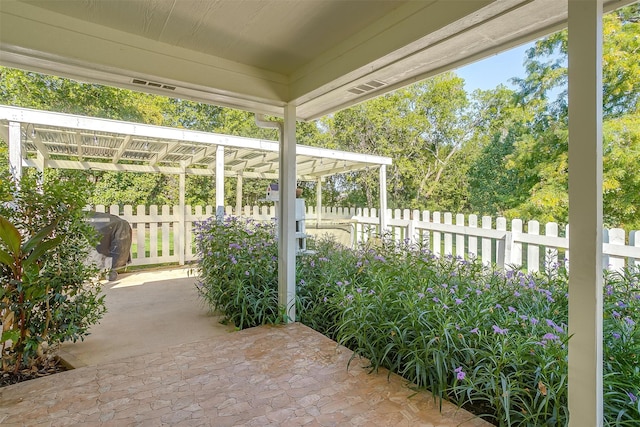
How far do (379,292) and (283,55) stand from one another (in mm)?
2150

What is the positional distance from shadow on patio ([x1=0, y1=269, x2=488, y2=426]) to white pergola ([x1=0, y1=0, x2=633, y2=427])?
102cm

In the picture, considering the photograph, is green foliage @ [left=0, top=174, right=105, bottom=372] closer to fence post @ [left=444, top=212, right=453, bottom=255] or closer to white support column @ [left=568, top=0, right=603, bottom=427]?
white support column @ [left=568, top=0, right=603, bottom=427]

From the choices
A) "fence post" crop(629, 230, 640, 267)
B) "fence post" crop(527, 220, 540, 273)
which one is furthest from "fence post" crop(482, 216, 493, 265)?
"fence post" crop(629, 230, 640, 267)

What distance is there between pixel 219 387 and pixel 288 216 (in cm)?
167

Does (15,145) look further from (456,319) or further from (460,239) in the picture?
(460,239)

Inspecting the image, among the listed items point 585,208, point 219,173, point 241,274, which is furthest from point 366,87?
point 219,173

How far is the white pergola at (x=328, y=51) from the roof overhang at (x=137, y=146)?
232 cm

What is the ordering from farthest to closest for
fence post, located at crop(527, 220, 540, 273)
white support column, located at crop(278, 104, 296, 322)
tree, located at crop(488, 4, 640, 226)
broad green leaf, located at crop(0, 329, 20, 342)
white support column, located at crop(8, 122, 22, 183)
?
tree, located at crop(488, 4, 640, 226) → white support column, located at crop(8, 122, 22, 183) → fence post, located at crop(527, 220, 540, 273) → white support column, located at crop(278, 104, 296, 322) → broad green leaf, located at crop(0, 329, 20, 342)

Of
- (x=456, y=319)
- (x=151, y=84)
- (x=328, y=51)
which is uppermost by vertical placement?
(x=328, y=51)

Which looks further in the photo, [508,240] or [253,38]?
[508,240]

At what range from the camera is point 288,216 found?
3336 millimetres

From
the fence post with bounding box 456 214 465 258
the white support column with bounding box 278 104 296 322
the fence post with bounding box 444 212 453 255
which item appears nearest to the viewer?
the white support column with bounding box 278 104 296 322

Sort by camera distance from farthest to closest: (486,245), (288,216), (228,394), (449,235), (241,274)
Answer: (449,235) < (486,245) < (241,274) < (288,216) < (228,394)

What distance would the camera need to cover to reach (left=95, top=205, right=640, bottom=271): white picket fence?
3.08m
